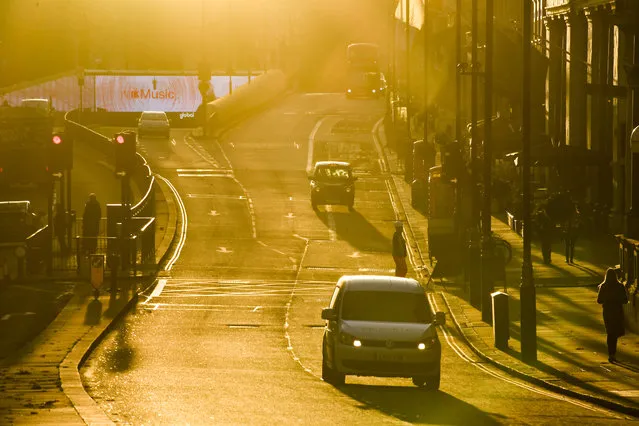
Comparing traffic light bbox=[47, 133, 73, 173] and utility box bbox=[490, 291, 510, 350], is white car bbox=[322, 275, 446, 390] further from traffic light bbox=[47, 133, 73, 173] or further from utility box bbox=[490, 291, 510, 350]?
traffic light bbox=[47, 133, 73, 173]

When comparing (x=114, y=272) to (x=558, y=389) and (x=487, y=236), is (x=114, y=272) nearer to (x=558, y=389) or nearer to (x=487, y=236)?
(x=487, y=236)

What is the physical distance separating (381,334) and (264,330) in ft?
26.8

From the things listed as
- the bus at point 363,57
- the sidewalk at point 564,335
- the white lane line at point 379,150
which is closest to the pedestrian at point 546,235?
the sidewalk at point 564,335

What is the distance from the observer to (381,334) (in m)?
22.5

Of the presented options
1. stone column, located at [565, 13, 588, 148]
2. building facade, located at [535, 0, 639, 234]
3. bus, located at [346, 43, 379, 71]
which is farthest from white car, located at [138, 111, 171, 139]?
bus, located at [346, 43, 379, 71]

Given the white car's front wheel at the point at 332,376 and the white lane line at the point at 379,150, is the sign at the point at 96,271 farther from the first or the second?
the white lane line at the point at 379,150

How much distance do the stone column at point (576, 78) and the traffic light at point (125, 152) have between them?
24.3m

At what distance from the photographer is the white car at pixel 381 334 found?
72.9 ft

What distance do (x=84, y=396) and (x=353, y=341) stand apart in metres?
4.21

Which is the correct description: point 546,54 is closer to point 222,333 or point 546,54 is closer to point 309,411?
point 222,333

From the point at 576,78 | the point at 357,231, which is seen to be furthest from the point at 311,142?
the point at 357,231

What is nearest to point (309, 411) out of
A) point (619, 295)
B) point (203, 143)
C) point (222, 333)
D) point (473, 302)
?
point (619, 295)

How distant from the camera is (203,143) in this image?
79375 mm

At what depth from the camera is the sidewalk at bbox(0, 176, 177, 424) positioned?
61.8 ft
